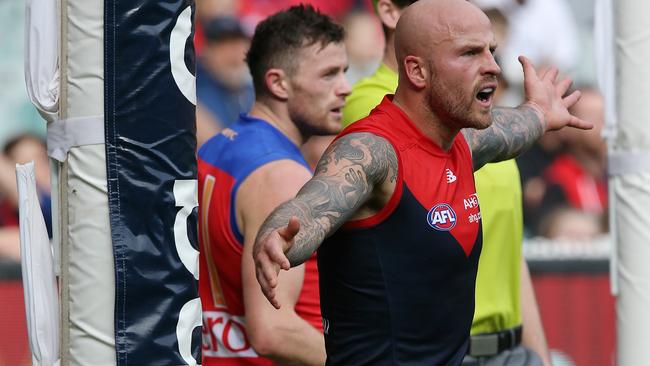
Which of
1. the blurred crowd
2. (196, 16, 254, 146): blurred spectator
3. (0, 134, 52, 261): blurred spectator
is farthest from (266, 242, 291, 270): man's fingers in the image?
(196, 16, 254, 146): blurred spectator

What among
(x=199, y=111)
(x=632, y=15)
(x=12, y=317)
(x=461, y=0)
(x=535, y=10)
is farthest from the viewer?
(x=535, y=10)

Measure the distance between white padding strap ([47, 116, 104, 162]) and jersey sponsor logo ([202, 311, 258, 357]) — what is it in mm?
1365

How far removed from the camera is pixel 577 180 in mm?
9078

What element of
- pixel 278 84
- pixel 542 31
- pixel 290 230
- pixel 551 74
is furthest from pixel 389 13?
pixel 542 31

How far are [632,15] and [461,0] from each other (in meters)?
0.97

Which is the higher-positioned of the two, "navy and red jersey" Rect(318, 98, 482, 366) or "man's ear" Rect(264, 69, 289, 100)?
"man's ear" Rect(264, 69, 289, 100)

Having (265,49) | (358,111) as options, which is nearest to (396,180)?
(358,111)

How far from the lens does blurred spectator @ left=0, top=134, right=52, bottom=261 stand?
8.00m

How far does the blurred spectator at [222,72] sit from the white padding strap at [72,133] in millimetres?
5291

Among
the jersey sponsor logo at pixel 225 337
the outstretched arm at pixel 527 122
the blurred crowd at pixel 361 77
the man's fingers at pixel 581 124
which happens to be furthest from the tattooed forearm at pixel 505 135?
the blurred crowd at pixel 361 77

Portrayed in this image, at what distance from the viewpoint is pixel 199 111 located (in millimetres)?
8781

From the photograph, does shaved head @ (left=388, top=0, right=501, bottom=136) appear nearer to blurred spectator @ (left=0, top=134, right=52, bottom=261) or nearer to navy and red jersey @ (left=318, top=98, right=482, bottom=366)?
navy and red jersey @ (left=318, top=98, right=482, bottom=366)

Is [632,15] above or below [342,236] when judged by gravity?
above

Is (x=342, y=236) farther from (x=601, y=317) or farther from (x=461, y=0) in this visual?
(x=601, y=317)
